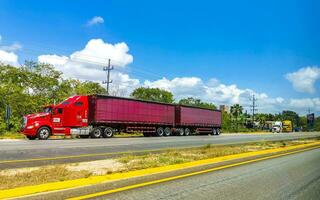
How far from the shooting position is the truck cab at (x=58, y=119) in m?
27.1

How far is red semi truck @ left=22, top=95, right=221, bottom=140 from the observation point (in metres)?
28.2

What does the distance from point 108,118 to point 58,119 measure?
206 inches

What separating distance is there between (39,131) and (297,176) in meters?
21.2

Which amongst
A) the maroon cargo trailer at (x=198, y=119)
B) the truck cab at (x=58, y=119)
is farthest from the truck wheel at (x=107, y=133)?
the maroon cargo trailer at (x=198, y=119)

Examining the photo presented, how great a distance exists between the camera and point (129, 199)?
256 inches

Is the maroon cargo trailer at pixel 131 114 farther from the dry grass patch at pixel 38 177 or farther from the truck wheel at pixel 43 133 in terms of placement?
the dry grass patch at pixel 38 177

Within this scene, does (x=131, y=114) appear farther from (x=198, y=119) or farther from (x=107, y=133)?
(x=198, y=119)

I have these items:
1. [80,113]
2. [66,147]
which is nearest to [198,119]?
[80,113]

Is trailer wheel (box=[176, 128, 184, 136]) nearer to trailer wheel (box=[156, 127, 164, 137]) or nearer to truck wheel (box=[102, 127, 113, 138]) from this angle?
trailer wheel (box=[156, 127, 164, 137])

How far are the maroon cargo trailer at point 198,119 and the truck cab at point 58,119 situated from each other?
14.0m

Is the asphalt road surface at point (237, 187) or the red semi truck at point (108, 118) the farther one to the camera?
the red semi truck at point (108, 118)

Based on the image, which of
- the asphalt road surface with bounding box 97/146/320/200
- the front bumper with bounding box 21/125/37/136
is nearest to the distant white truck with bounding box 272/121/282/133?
the front bumper with bounding box 21/125/37/136

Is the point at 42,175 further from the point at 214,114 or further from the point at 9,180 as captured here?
the point at 214,114

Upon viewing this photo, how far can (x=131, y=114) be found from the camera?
3578cm
